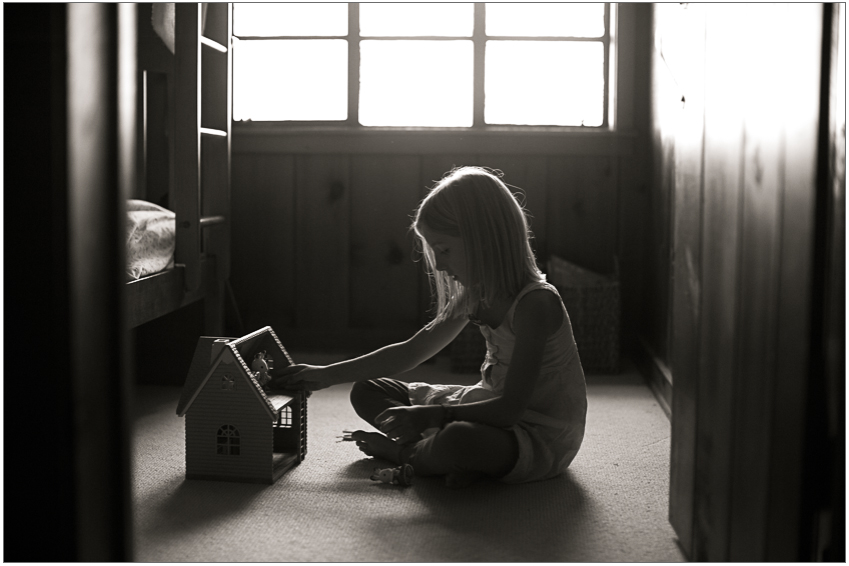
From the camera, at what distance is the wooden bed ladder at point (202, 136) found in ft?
8.29

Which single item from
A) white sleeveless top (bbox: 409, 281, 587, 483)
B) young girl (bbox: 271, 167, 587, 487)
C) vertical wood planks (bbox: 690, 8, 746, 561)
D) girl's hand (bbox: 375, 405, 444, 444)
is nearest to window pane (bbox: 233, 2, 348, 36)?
young girl (bbox: 271, 167, 587, 487)

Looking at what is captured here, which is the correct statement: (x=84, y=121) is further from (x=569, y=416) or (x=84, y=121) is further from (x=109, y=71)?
(x=569, y=416)

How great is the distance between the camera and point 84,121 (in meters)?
0.89

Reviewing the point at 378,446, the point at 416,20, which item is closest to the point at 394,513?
the point at 378,446

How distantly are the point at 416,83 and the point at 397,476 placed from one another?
76.4 inches

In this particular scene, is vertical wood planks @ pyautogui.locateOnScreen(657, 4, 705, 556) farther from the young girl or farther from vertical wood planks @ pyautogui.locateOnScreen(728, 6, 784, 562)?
the young girl

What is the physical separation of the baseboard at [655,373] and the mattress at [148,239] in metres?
1.40

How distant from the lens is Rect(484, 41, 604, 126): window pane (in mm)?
3266

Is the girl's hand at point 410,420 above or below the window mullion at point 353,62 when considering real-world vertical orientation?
below

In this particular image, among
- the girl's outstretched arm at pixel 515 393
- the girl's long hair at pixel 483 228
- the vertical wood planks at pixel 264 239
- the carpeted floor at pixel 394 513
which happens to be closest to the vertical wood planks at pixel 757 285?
the carpeted floor at pixel 394 513

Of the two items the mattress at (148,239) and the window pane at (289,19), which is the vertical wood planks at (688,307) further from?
the window pane at (289,19)

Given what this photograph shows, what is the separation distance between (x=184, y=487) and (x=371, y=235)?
5.50 ft

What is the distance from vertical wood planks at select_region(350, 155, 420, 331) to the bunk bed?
55 centimetres

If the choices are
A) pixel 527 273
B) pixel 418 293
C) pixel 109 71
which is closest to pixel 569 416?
pixel 527 273
